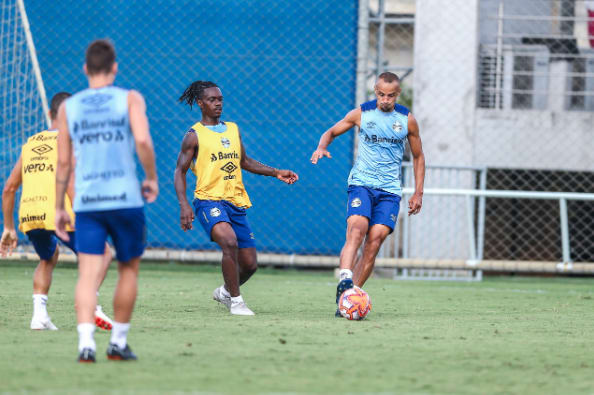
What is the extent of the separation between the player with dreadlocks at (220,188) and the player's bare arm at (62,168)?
2819mm

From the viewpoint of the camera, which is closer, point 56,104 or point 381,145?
point 56,104

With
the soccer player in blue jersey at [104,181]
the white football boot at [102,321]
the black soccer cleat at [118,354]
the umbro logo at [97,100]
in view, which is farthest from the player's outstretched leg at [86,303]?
the white football boot at [102,321]

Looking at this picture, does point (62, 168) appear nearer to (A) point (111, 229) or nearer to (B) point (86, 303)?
(A) point (111, 229)

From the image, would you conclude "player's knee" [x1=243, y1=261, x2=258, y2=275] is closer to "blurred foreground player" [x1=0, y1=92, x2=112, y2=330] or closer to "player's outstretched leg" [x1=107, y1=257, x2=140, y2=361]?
"blurred foreground player" [x1=0, y1=92, x2=112, y2=330]

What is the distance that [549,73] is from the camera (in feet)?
45.5

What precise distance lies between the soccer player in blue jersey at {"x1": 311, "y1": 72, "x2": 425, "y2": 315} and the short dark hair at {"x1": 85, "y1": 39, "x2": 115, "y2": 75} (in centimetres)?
309

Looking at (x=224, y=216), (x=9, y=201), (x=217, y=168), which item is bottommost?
(x=224, y=216)

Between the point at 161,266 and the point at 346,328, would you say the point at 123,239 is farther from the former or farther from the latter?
the point at 161,266

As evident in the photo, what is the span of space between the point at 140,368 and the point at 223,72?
813cm

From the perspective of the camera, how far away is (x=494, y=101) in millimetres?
13953

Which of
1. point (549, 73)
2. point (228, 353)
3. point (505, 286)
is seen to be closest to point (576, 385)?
point (228, 353)

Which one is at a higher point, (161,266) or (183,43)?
(183,43)

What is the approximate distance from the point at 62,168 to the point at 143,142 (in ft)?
1.69

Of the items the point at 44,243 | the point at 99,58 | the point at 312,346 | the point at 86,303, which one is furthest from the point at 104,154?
the point at 44,243
